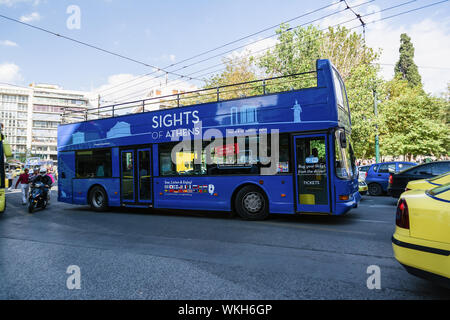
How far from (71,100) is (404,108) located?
3561 inches

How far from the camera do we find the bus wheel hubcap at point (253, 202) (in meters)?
8.12

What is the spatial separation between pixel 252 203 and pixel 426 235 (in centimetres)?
542

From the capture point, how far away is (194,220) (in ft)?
28.1

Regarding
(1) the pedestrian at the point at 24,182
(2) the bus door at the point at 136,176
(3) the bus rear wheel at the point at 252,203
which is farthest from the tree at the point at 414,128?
(1) the pedestrian at the point at 24,182

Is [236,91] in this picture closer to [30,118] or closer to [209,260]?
[209,260]

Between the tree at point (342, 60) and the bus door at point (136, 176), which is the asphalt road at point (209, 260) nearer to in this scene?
the bus door at point (136, 176)

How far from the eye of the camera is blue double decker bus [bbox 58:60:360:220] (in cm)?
735

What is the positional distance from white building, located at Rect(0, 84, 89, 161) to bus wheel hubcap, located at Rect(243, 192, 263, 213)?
3591 inches

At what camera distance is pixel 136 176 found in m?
10.3

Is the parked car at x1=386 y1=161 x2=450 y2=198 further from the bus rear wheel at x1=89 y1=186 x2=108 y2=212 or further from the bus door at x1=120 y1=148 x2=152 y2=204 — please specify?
the bus rear wheel at x1=89 y1=186 x2=108 y2=212
